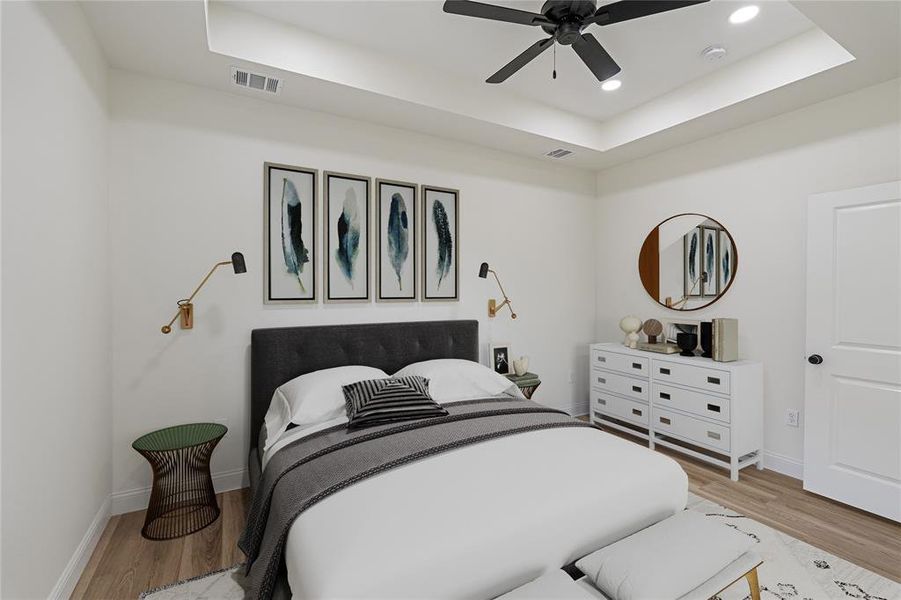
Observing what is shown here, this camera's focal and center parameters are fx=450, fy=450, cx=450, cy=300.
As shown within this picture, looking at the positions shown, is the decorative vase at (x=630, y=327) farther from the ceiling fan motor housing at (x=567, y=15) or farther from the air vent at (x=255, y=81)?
the air vent at (x=255, y=81)

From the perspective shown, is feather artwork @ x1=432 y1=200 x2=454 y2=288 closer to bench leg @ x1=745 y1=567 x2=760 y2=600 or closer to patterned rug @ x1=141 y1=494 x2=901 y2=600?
patterned rug @ x1=141 y1=494 x2=901 y2=600

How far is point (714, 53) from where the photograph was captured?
111 inches

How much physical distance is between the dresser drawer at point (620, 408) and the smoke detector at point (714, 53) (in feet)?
8.36

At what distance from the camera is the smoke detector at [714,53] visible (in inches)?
109

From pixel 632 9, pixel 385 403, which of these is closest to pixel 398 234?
pixel 385 403

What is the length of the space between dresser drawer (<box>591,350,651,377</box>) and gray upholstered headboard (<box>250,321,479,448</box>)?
1.20m

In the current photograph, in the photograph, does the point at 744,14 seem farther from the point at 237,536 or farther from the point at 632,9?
the point at 237,536

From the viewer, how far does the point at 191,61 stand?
8.15 feet

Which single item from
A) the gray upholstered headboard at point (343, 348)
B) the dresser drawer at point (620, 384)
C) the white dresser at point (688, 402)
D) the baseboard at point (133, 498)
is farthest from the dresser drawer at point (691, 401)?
the baseboard at point (133, 498)

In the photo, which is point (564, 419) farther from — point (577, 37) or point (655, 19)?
point (655, 19)

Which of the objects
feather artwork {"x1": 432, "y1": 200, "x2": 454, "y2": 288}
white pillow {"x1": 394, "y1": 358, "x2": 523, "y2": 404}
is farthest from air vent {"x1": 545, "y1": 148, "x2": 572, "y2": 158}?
white pillow {"x1": 394, "y1": 358, "x2": 523, "y2": 404}

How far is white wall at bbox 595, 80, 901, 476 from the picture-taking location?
9.21 feet

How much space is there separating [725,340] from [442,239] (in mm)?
2244

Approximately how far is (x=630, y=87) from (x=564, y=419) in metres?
2.46
